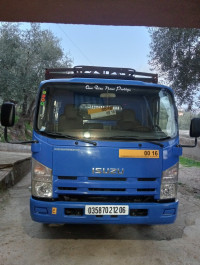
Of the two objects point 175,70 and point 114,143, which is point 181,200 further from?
point 175,70

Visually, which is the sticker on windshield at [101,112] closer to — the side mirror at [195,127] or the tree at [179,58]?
the side mirror at [195,127]

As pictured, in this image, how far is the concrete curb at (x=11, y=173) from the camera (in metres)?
7.10

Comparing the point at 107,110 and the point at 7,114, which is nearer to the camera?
the point at 7,114

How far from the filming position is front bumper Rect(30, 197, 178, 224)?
351cm

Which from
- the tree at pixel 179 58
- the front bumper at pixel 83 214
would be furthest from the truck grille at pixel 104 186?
the tree at pixel 179 58

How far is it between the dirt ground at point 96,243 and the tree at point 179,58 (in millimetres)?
7351

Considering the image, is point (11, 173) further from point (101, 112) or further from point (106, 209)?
point (106, 209)

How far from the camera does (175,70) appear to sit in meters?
11.8

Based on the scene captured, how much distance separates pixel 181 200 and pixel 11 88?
49.9ft

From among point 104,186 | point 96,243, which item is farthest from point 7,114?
point 96,243

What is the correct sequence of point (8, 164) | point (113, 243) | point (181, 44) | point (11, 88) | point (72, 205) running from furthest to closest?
point (11, 88) → point (181, 44) → point (8, 164) → point (113, 243) → point (72, 205)

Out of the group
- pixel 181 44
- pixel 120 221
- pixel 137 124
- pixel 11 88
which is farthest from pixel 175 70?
pixel 11 88

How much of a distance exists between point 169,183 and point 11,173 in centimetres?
544

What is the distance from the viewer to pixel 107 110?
3.96 meters
